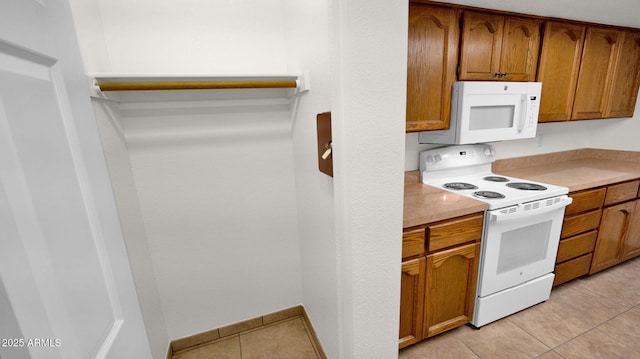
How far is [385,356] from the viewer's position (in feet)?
3.83

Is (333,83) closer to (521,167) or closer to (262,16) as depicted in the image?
(262,16)

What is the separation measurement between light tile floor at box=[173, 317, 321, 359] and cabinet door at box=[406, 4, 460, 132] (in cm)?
151

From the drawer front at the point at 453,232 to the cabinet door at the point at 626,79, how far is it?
2.06 meters

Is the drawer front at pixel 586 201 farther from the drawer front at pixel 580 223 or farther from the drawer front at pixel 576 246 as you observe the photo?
the drawer front at pixel 576 246

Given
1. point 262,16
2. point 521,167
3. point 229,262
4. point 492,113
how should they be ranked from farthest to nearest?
point 521,167 < point 492,113 < point 229,262 < point 262,16

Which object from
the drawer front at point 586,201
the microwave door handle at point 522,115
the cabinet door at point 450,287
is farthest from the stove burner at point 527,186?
the cabinet door at point 450,287

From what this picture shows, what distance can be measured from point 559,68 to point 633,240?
1.71 metres

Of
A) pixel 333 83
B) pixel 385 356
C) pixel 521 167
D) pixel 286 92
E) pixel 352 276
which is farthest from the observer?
pixel 521 167

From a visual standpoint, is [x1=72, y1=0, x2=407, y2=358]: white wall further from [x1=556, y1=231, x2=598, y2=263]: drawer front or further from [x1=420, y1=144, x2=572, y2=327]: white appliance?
[x1=556, y1=231, x2=598, y2=263]: drawer front

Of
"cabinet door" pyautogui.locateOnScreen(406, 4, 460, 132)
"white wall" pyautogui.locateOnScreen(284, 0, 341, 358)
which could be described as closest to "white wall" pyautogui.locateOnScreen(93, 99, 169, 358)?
"white wall" pyautogui.locateOnScreen(284, 0, 341, 358)

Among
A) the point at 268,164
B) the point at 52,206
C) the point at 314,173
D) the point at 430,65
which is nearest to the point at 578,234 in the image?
the point at 430,65

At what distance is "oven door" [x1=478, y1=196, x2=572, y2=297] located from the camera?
1.58m

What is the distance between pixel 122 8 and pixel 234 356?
1.98m

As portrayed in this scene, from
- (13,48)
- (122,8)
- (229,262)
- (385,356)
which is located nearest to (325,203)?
(385,356)
